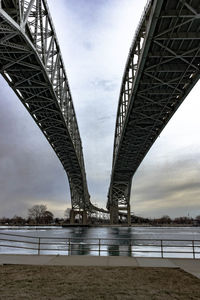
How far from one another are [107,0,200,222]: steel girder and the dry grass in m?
12.7

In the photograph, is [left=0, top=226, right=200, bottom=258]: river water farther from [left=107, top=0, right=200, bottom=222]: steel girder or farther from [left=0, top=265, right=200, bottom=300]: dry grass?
[left=107, top=0, right=200, bottom=222]: steel girder

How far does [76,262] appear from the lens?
10680 mm

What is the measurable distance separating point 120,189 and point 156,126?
52.1 m

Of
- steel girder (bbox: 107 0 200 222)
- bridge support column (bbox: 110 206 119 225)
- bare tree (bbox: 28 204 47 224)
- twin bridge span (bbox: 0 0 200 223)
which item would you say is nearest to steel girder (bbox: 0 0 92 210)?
twin bridge span (bbox: 0 0 200 223)

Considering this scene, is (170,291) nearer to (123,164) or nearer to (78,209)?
(123,164)

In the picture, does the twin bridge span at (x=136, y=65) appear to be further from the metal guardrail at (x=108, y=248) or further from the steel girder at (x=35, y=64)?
the metal guardrail at (x=108, y=248)

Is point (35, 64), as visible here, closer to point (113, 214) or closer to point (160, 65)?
point (160, 65)

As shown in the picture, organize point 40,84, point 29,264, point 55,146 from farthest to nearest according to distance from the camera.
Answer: point 55,146
point 40,84
point 29,264

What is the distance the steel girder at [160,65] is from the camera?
1639cm

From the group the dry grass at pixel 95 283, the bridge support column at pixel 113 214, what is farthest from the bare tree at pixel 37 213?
the dry grass at pixel 95 283

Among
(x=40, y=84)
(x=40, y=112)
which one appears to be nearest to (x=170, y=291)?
(x=40, y=84)

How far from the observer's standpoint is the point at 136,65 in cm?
2698

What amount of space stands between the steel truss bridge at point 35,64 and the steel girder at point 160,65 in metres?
7.25

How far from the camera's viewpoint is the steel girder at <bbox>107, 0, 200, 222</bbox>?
1639cm
